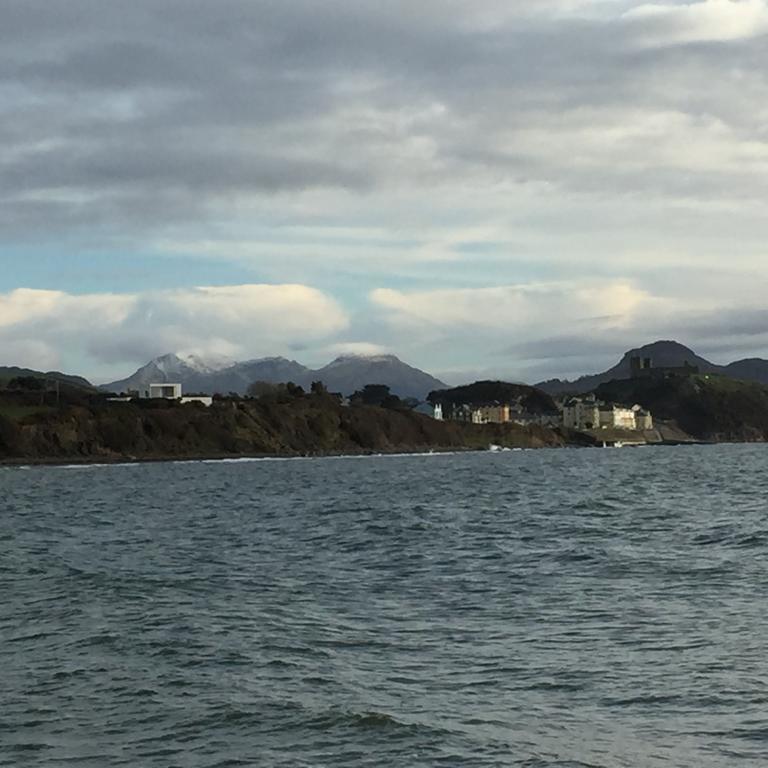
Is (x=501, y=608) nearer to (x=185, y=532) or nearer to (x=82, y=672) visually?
(x=82, y=672)

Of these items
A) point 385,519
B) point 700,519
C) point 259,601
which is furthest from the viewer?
point 385,519

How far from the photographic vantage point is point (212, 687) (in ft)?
72.9

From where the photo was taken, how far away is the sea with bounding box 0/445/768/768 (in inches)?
722

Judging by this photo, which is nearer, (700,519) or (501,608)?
(501,608)

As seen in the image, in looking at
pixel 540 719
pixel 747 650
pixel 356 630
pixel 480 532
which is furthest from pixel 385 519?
pixel 540 719

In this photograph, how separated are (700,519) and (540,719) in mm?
43684

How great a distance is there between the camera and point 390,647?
1040 inches

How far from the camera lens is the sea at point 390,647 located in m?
18.3

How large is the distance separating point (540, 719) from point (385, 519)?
4774 centimetres

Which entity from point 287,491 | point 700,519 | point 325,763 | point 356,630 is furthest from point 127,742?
point 287,491

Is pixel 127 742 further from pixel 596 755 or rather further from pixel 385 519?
pixel 385 519

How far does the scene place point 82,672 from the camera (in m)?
24.0

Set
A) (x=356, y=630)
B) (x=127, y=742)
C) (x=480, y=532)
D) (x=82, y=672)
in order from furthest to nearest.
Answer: (x=480, y=532), (x=356, y=630), (x=82, y=672), (x=127, y=742)

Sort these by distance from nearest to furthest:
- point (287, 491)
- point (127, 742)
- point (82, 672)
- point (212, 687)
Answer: point (127, 742)
point (212, 687)
point (82, 672)
point (287, 491)
